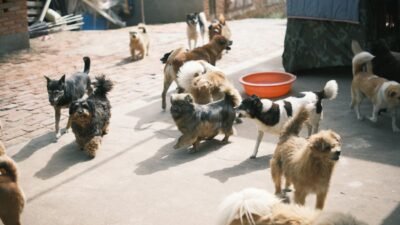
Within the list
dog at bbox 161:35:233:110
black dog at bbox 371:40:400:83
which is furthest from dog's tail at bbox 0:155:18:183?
black dog at bbox 371:40:400:83

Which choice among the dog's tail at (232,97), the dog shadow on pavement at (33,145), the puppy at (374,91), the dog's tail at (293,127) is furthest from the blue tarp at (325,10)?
the dog shadow on pavement at (33,145)

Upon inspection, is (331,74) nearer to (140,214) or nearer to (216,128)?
(216,128)

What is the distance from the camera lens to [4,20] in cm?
1293

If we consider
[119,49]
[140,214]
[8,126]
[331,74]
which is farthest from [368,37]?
[119,49]

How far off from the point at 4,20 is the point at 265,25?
8856 millimetres

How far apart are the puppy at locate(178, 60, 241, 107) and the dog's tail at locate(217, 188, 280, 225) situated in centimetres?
357

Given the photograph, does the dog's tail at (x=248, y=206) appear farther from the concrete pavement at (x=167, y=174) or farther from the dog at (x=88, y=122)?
the dog at (x=88, y=122)

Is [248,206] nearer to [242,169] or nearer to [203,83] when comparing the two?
[242,169]

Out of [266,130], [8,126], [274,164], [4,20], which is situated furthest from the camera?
[4,20]

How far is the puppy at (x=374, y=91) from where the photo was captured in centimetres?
638

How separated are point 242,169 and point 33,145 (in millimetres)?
3292

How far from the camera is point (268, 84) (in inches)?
320

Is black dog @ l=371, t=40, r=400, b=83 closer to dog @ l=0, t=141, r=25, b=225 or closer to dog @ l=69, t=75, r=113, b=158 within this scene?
dog @ l=69, t=75, r=113, b=158

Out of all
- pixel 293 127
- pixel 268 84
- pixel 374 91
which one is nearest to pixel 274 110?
pixel 293 127
